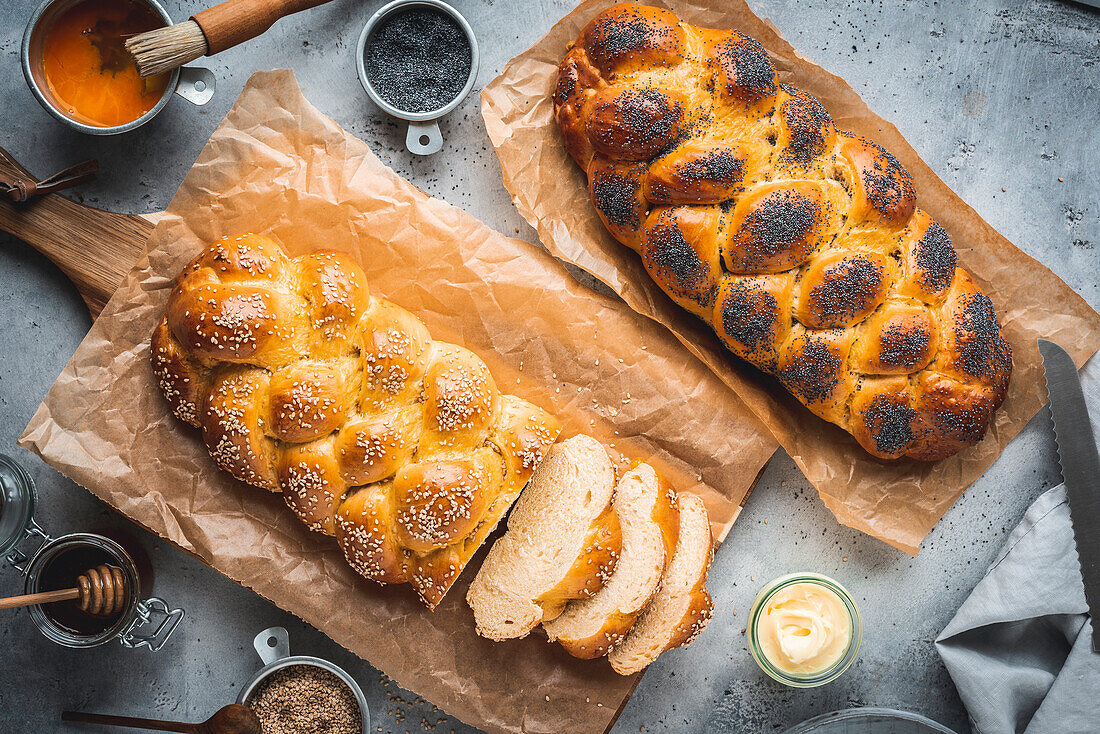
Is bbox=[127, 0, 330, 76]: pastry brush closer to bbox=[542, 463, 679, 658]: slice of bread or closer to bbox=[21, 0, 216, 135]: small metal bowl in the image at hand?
bbox=[21, 0, 216, 135]: small metal bowl

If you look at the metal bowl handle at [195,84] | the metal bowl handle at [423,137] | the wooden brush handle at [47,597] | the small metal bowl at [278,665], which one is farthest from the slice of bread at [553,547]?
the metal bowl handle at [195,84]

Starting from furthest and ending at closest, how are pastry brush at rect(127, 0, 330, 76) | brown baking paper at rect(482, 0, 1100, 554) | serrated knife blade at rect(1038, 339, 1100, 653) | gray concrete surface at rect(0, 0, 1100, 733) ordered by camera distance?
gray concrete surface at rect(0, 0, 1100, 733), brown baking paper at rect(482, 0, 1100, 554), serrated knife blade at rect(1038, 339, 1100, 653), pastry brush at rect(127, 0, 330, 76)

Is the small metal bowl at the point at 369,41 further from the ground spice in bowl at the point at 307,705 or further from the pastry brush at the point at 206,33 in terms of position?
the ground spice in bowl at the point at 307,705

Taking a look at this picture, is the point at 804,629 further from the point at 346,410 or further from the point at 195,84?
the point at 195,84

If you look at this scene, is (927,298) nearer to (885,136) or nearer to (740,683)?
(885,136)

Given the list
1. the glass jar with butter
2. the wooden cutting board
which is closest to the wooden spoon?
the wooden cutting board

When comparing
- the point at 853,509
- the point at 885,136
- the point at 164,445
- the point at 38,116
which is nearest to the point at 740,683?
the point at 853,509
